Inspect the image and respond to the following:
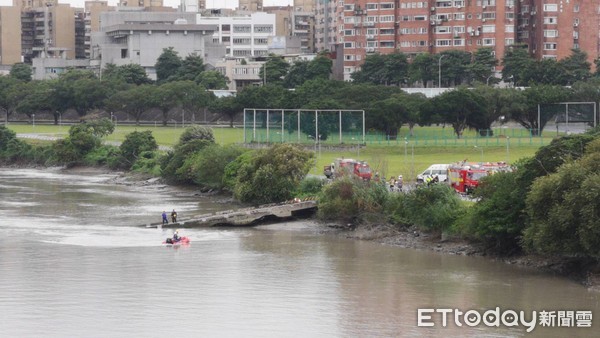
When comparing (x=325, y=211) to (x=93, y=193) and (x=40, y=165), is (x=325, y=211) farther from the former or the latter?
(x=40, y=165)

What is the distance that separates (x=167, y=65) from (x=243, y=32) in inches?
1135

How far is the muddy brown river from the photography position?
3953cm

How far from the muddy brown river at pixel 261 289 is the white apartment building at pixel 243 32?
5209 inches

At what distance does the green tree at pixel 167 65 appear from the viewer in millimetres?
168625

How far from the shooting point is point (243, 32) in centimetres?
19575

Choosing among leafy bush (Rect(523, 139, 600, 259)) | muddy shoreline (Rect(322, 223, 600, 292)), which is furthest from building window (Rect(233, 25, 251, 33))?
leafy bush (Rect(523, 139, 600, 259))

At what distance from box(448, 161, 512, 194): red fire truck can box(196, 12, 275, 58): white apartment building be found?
419ft

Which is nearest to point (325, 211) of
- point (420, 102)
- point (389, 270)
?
point (389, 270)

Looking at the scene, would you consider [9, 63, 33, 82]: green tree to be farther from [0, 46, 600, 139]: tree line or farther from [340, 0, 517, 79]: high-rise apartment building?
[340, 0, 517, 79]: high-rise apartment building

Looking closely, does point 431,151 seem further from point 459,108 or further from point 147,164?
point 147,164

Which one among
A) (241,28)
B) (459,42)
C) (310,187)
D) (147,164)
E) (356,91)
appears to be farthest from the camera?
(241,28)

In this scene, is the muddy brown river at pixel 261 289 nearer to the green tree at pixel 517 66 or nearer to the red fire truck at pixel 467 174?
the red fire truck at pixel 467 174

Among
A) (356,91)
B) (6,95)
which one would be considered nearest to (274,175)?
(356,91)

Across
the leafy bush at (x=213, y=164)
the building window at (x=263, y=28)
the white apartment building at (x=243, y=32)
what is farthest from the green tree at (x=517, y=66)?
the leafy bush at (x=213, y=164)
